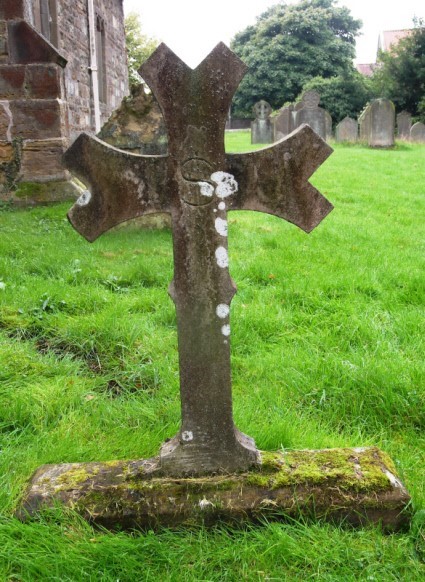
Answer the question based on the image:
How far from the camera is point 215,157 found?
2.12m

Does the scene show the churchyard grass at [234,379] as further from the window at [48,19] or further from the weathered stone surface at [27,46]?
the window at [48,19]

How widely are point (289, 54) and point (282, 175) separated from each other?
36.9 meters

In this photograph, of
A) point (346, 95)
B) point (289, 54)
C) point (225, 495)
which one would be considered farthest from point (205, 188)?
point (289, 54)

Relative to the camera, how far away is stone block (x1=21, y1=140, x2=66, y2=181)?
807 centimetres

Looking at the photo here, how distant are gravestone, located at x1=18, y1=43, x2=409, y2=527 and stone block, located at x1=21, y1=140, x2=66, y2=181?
640 centimetres

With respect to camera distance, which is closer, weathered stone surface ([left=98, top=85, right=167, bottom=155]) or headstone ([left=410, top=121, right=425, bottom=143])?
weathered stone surface ([left=98, top=85, right=167, bottom=155])

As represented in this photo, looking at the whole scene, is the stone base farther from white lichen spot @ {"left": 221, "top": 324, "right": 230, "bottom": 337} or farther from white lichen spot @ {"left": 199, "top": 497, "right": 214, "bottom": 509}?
white lichen spot @ {"left": 221, "top": 324, "right": 230, "bottom": 337}

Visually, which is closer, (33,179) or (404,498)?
(404,498)

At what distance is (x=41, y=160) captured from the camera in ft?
26.6

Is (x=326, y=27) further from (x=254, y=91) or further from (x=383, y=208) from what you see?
(x=383, y=208)

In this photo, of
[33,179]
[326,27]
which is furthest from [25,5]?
[326,27]

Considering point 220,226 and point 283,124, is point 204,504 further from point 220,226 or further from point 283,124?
point 283,124

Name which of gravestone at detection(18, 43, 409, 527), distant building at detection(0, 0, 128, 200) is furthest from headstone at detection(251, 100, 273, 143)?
gravestone at detection(18, 43, 409, 527)

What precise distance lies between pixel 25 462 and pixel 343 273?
3221 millimetres
